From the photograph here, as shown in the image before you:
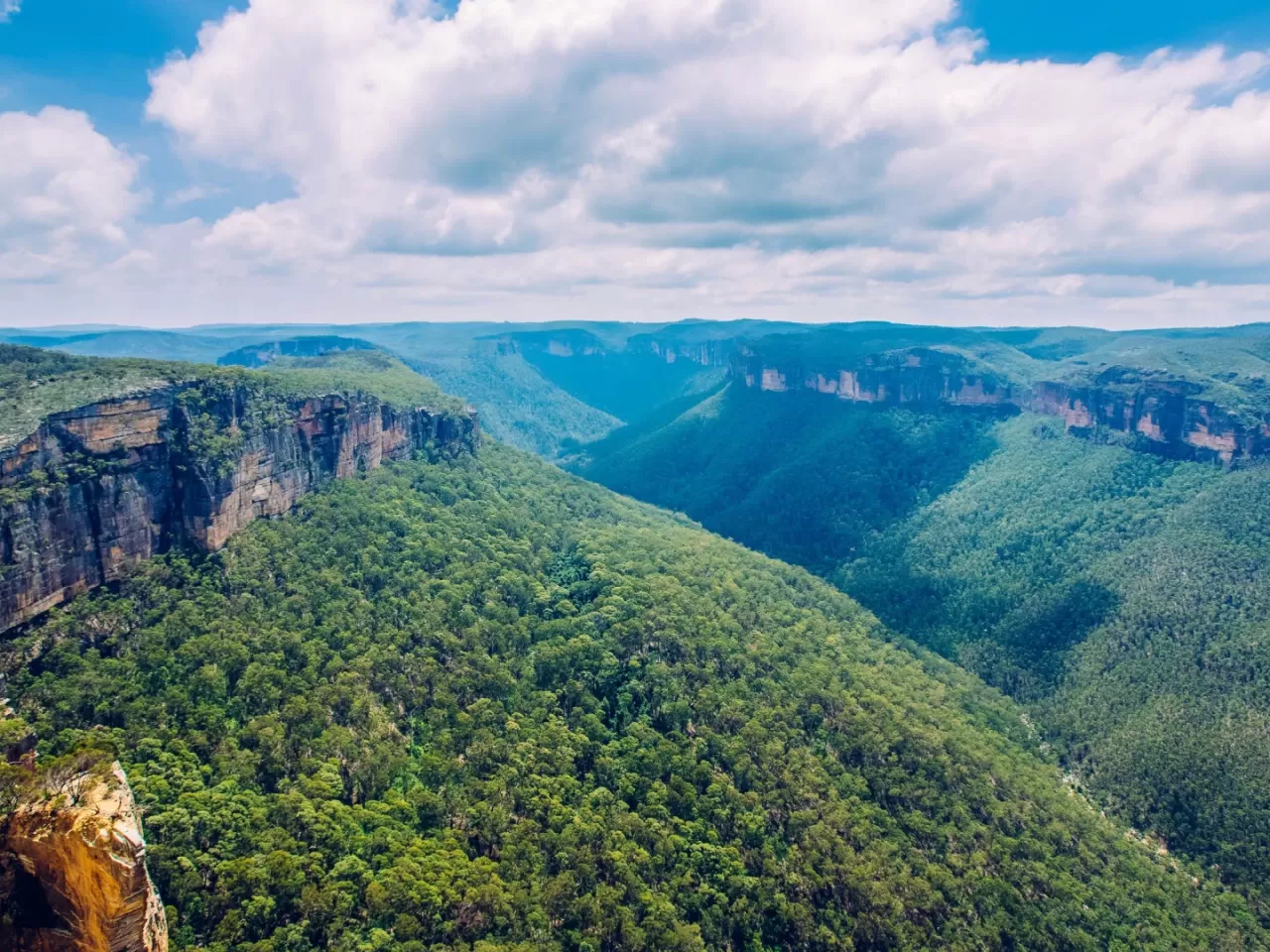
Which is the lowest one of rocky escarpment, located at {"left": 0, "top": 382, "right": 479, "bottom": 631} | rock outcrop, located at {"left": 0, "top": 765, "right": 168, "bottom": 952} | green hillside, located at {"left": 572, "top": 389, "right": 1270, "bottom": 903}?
green hillside, located at {"left": 572, "top": 389, "right": 1270, "bottom": 903}

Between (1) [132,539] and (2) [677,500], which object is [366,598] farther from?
(2) [677,500]

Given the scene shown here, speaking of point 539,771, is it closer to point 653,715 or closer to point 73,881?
point 653,715

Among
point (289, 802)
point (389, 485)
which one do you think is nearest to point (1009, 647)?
point (389, 485)

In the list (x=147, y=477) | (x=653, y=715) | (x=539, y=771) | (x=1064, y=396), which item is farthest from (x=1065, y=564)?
(x=147, y=477)

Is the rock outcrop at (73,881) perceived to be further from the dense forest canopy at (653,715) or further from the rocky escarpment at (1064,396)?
the rocky escarpment at (1064,396)

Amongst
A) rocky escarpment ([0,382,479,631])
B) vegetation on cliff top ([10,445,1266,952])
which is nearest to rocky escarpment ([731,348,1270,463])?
vegetation on cliff top ([10,445,1266,952])

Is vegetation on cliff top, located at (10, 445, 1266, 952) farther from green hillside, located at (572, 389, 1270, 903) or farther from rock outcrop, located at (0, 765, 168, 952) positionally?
rock outcrop, located at (0, 765, 168, 952)

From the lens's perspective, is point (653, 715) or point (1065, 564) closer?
point (653, 715)
